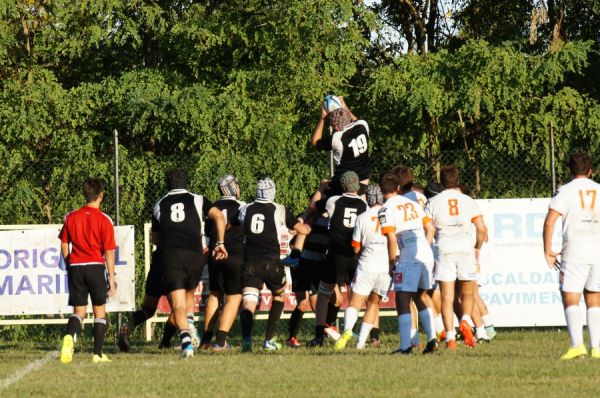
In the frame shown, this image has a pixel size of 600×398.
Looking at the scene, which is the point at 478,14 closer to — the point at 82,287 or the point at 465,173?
the point at 465,173

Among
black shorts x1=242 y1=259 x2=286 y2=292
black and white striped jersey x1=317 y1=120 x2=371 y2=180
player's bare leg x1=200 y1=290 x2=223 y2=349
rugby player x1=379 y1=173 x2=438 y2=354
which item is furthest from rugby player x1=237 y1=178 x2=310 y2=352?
rugby player x1=379 y1=173 x2=438 y2=354

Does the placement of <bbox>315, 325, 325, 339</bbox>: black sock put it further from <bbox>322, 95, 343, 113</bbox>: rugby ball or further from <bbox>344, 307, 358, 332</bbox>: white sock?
<bbox>322, 95, 343, 113</bbox>: rugby ball

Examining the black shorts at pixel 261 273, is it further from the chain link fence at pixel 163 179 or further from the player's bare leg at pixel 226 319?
the chain link fence at pixel 163 179

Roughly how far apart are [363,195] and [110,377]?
17.3 feet

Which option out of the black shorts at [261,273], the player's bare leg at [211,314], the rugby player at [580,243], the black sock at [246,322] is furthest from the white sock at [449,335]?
the player's bare leg at [211,314]

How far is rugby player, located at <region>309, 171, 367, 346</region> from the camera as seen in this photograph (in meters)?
15.3

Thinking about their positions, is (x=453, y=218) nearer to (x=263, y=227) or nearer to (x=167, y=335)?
(x=263, y=227)

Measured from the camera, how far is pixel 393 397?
31.6ft

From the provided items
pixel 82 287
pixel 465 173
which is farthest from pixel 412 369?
pixel 465 173

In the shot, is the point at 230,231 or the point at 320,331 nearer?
the point at 230,231

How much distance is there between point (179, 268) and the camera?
46.9 feet

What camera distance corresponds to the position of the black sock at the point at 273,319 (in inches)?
597

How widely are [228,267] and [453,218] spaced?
2807mm

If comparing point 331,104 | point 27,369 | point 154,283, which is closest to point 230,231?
point 154,283
